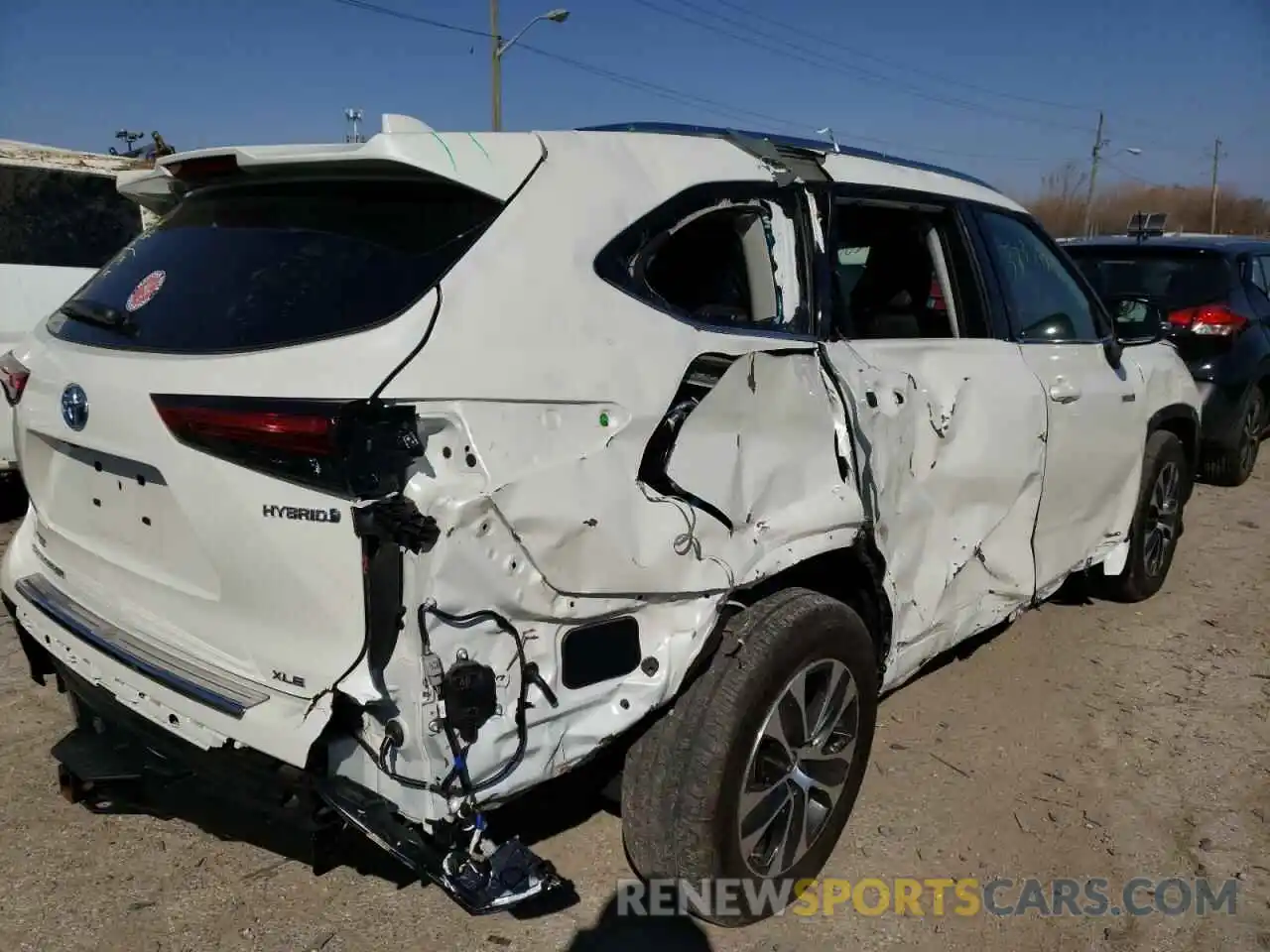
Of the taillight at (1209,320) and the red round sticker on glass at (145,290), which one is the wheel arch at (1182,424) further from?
the red round sticker on glass at (145,290)

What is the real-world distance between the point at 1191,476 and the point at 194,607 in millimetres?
4959

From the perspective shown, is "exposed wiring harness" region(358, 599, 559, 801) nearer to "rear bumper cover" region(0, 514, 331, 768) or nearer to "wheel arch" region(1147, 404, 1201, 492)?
"rear bumper cover" region(0, 514, 331, 768)

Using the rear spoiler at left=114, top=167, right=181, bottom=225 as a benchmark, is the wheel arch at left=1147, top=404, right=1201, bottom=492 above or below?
below

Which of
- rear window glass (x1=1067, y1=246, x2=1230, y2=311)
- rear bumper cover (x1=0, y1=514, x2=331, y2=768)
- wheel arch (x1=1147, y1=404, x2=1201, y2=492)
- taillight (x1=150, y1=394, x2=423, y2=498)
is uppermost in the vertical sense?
rear window glass (x1=1067, y1=246, x2=1230, y2=311)

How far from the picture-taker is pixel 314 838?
79.4 inches

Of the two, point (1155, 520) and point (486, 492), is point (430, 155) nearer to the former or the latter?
point (486, 492)

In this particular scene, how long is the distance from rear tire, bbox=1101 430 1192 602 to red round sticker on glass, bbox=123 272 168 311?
13.7 ft

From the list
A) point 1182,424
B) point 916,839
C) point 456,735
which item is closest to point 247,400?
point 456,735

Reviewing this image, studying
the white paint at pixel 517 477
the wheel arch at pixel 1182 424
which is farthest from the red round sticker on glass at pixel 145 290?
the wheel arch at pixel 1182 424

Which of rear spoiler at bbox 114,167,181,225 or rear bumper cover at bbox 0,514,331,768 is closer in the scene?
rear bumper cover at bbox 0,514,331,768

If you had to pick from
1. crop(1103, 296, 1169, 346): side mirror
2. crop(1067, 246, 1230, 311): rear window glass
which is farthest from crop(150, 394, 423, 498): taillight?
crop(1067, 246, 1230, 311): rear window glass

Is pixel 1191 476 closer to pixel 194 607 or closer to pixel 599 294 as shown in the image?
pixel 599 294

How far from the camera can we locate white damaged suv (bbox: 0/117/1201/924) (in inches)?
75.0

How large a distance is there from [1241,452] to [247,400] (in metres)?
7.87
